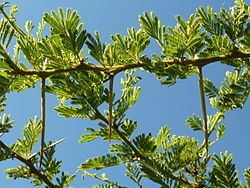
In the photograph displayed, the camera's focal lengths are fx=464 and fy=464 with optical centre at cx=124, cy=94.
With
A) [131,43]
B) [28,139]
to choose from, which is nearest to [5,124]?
[28,139]

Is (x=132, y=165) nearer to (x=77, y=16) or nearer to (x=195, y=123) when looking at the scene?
(x=195, y=123)

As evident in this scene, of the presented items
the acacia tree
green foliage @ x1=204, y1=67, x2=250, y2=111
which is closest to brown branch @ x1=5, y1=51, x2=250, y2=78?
the acacia tree

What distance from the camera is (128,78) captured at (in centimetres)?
307

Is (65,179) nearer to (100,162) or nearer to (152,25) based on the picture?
(100,162)

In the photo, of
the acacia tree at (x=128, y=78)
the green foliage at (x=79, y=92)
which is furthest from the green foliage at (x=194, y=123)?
the green foliage at (x=79, y=92)

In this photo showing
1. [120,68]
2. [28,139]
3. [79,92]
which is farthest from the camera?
[28,139]

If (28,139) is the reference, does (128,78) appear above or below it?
above

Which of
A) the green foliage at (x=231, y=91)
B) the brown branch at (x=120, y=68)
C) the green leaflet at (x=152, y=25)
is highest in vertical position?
the green foliage at (x=231, y=91)

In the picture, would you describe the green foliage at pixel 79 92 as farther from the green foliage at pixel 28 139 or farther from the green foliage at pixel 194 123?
the green foliage at pixel 194 123

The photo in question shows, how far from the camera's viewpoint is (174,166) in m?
2.86

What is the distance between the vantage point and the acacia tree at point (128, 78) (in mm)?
2025

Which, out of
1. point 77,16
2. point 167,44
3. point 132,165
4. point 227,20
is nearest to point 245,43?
point 227,20

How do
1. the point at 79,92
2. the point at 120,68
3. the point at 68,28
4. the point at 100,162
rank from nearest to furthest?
1. the point at 68,28
2. the point at 120,68
3. the point at 79,92
4. the point at 100,162

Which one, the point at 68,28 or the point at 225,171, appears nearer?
the point at 68,28
